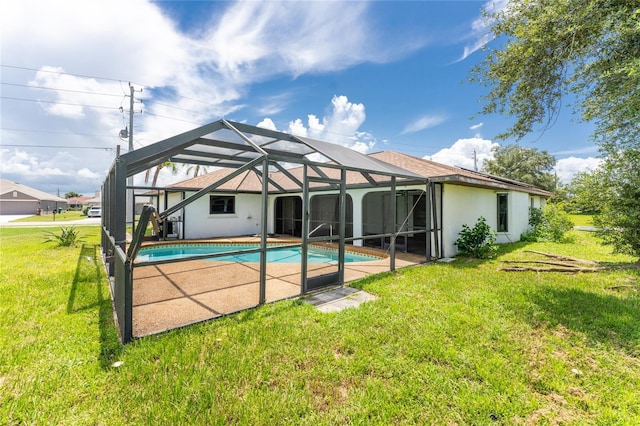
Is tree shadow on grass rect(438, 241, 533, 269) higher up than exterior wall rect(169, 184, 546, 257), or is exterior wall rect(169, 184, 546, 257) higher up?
exterior wall rect(169, 184, 546, 257)

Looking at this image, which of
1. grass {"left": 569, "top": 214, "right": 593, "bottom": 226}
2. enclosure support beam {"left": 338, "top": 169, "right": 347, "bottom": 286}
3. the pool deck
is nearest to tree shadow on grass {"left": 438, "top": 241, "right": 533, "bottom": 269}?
the pool deck

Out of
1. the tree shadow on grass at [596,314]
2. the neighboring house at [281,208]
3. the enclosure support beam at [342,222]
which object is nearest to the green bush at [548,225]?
the neighboring house at [281,208]

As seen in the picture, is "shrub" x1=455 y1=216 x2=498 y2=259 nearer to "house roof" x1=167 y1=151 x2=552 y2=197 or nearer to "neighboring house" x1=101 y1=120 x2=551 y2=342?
"neighboring house" x1=101 y1=120 x2=551 y2=342

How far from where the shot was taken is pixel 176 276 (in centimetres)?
679

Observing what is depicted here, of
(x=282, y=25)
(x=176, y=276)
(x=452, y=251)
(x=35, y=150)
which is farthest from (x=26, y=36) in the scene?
(x=35, y=150)

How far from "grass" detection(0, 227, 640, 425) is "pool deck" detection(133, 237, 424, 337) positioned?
0.51 m

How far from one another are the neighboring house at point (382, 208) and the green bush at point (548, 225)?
62 centimetres

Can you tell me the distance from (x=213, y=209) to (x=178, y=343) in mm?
12598

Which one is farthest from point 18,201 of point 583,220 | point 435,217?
point 583,220

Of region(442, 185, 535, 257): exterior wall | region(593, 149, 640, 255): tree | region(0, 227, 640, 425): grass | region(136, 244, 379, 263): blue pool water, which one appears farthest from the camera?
region(136, 244, 379, 263): blue pool water

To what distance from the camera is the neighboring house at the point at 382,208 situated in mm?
9156

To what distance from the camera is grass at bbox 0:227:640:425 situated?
2299 mm

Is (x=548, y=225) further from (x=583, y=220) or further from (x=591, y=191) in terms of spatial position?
(x=583, y=220)

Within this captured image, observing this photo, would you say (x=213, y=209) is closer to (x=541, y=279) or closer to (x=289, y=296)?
(x=289, y=296)
